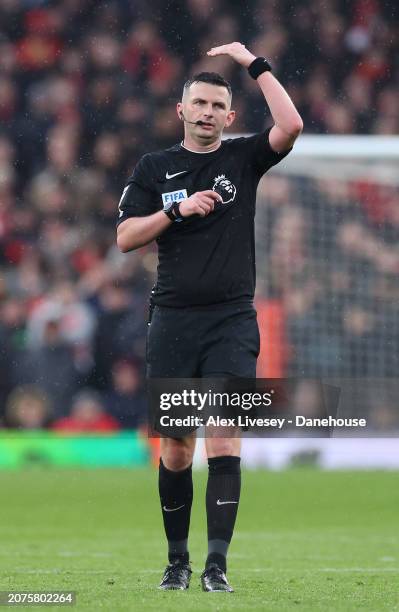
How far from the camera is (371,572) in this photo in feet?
20.9

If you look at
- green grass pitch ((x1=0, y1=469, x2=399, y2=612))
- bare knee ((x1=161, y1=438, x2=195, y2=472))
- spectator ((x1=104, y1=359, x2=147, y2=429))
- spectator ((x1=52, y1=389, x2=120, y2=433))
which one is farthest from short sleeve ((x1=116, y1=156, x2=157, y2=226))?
spectator ((x1=52, y1=389, x2=120, y2=433))

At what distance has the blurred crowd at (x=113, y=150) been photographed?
13234mm

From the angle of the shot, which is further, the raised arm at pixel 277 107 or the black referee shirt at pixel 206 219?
the black referee shirt at pixel 206 219

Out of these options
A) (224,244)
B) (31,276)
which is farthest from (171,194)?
(31,276)

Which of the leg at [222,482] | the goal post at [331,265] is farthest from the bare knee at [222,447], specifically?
the goal post at [331,265]

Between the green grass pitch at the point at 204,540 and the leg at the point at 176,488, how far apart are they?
23 centimetres

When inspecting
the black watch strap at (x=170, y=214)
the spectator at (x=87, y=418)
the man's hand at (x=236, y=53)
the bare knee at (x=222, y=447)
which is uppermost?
the man's hand at (x=236, y=53)

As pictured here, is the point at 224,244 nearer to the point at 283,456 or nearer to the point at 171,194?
the point at 171,194

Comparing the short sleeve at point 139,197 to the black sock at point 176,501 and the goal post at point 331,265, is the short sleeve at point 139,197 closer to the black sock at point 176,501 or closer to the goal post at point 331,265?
the black sock at point 176,501

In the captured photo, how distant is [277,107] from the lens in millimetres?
5574

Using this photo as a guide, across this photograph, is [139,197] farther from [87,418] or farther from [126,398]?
[87,418]

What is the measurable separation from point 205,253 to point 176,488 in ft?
2.98

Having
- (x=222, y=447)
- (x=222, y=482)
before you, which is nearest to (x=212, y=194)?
(x=222, y=447)

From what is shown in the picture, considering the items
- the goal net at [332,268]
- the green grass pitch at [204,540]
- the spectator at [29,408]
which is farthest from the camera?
the spectator at [29,408]
